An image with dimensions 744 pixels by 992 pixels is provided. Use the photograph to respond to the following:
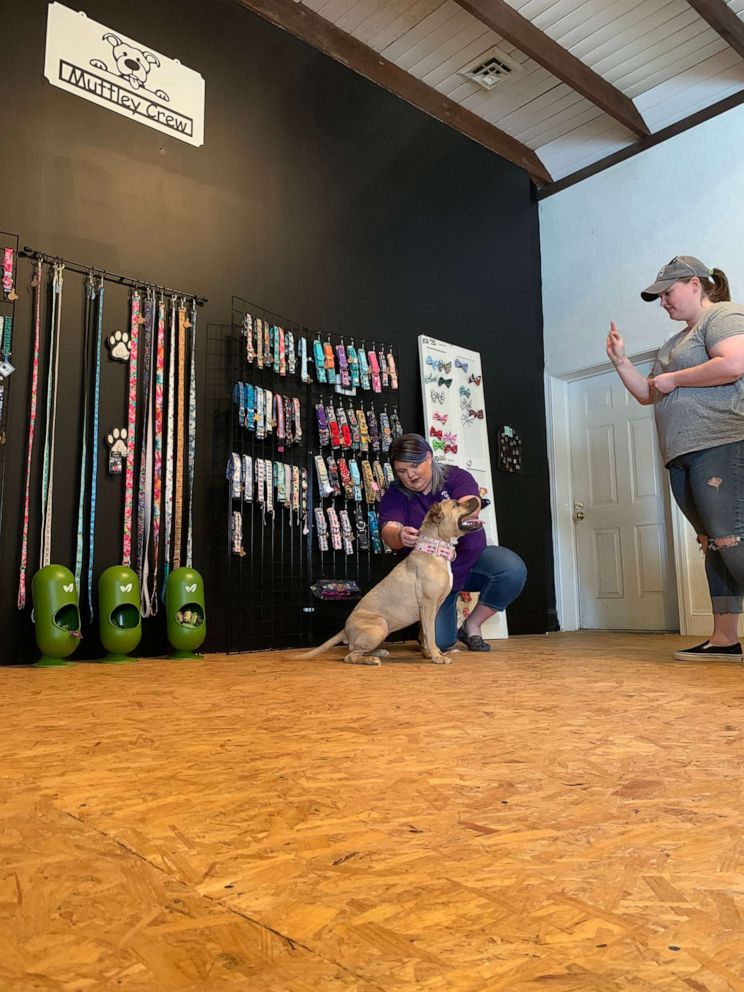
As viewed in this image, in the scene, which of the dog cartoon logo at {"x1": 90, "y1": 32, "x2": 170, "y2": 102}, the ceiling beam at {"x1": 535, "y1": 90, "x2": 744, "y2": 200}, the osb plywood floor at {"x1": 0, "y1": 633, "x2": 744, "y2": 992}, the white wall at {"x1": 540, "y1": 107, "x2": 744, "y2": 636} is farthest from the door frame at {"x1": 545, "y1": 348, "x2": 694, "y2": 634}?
the osb plywood floor at {"x1": 0, "y1": 633, "x2": 744, "y2": 992}

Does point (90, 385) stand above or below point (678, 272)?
below

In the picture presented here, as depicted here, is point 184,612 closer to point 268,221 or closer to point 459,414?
point 268,221

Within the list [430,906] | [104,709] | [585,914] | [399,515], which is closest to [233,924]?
[430,906]

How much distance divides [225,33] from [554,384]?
152 inches

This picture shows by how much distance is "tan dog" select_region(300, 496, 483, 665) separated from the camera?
11.0 ft

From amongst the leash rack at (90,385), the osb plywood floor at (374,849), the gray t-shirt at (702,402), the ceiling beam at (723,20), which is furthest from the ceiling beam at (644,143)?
the osb plywood floor at (374,849)

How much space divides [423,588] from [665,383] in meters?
1.34

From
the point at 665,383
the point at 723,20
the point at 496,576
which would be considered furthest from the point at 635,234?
the point at 665,383

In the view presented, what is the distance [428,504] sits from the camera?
12.7 feet

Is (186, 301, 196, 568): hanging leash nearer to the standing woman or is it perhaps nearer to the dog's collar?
the dog's collar

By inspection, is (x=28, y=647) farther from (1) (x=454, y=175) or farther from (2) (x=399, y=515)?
(1) (x=454, y=175)

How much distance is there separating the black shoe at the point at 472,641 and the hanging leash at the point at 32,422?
2.33 meters

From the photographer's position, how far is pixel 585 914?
0.75 m

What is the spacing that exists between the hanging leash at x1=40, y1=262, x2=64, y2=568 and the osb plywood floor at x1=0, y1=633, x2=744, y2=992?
190 centimetres
